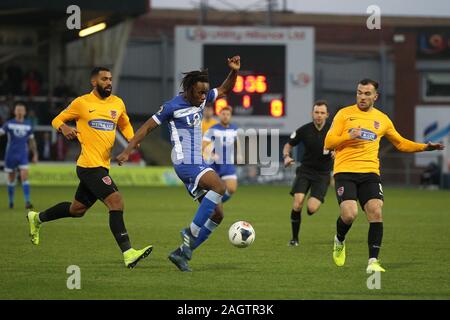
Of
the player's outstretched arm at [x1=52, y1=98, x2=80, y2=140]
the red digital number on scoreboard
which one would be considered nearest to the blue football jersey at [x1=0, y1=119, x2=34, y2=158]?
the player's outstretched arm at [x1=52, y1=98, x2=80, y2=140]

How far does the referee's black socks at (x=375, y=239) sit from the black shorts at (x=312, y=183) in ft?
14.8

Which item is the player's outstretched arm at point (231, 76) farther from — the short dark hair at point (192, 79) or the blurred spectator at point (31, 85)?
the blurred spectator at point (31, 85)

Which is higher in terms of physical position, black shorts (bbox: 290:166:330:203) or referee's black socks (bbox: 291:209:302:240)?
black shorts (bbox: 290:166:330:203)

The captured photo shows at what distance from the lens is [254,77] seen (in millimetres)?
39656

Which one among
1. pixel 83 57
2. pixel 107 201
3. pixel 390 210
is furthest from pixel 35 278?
pixel 83 57

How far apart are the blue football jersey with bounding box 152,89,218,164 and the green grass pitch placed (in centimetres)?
136

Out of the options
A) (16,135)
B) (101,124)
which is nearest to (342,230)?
(101,124)

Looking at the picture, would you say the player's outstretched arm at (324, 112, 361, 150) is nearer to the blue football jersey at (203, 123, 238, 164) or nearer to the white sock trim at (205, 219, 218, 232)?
the white sock trim at (205, 219, 218, 232)

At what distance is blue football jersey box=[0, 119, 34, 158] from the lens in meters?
25.0

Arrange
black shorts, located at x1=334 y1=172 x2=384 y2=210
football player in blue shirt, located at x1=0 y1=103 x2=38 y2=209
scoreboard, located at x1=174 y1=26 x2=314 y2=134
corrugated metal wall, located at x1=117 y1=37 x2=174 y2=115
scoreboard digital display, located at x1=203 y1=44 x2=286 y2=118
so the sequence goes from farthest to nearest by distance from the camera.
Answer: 1. corrugated metal wall, located at x1=117 y1=37 x2=174 y2=115
2. scoreboard, located at x1=174 y1=26 x2=314 y2=134
3. scoreboard digital display, located at x1=203 y1=44 x2=286 y2=118
4. football player in blue shirt, located at x1=0 y1=103 x2=38 y2=209
5. black shorts, located at x1=334 y1=172 x2=384 y2=210

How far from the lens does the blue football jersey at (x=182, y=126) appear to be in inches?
496

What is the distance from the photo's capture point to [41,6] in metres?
38.5

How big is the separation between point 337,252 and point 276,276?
1.56m

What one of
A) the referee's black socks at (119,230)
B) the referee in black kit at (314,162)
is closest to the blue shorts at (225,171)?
the referee in black kit at (314,162)
